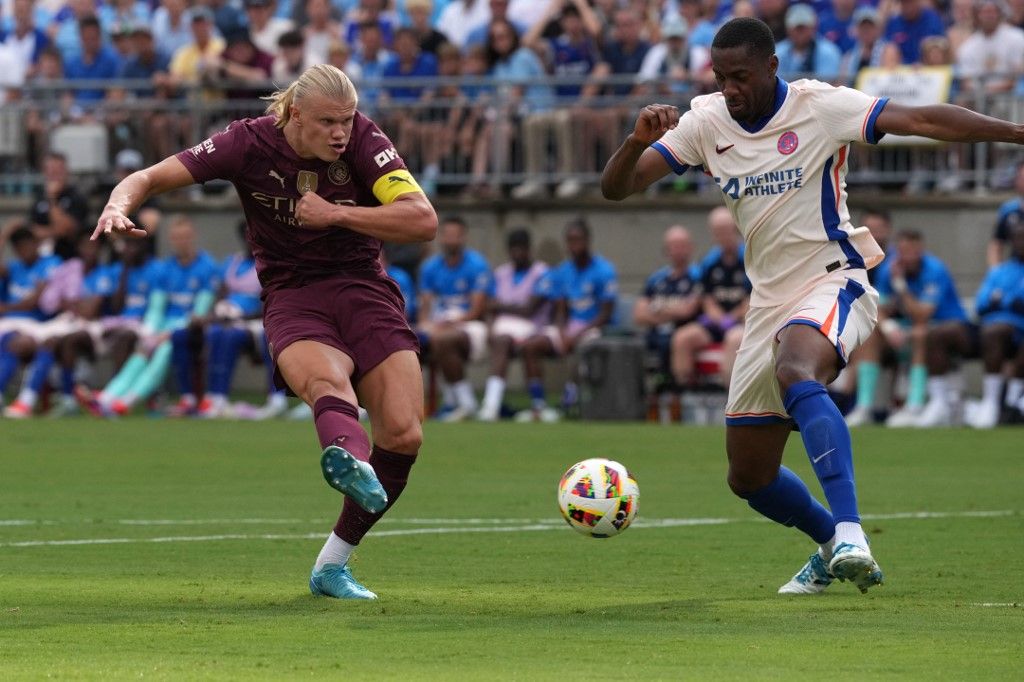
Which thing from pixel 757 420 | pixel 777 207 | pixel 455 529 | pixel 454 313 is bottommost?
pixel 454 313

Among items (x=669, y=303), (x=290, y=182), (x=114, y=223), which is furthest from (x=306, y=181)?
(x=669, y=303)

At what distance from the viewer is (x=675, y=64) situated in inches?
907

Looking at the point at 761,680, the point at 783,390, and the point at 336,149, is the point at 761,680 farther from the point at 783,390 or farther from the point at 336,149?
the point at 336,149

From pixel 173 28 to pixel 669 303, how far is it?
30.4 feet

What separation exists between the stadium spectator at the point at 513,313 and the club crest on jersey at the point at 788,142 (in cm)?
1275

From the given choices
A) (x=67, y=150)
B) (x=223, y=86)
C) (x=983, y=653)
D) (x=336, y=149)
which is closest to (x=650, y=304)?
(x=223, y=86)

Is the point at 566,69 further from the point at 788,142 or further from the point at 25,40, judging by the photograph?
the point at 788,142

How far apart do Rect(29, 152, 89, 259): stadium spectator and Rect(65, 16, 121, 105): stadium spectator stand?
1.92 metres

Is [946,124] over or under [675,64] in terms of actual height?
over

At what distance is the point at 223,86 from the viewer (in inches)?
971

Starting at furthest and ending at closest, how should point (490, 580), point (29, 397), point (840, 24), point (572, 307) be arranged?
point (840, 24) < point (29, 397) < point (572, 307) < point (490, 580)

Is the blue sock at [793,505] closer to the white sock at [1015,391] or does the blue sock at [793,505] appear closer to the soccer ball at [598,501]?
the soccer ball at [598,501]

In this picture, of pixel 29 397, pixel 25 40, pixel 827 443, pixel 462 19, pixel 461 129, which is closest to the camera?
pixel 827 443

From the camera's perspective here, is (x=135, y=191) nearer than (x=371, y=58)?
Yes
